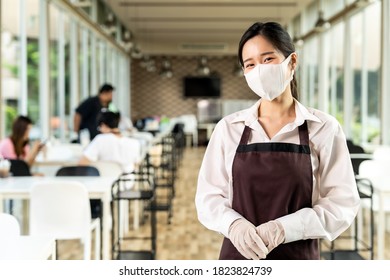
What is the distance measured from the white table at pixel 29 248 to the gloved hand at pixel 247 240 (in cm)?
85

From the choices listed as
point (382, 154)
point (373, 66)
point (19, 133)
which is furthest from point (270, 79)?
point (373, 66)

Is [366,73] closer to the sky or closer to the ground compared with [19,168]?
closer to the sky

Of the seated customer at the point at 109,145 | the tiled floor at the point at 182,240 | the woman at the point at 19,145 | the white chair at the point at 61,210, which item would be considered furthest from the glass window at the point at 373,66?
the white chair at the point at 61,210

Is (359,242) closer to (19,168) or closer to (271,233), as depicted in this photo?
(19,168)

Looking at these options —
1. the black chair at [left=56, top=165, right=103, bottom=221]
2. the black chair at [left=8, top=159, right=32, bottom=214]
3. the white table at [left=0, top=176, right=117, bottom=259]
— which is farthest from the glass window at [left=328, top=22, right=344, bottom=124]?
the white table at [left=0, top=176, right=117, bottom=259]

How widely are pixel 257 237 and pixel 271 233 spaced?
0.03 metres

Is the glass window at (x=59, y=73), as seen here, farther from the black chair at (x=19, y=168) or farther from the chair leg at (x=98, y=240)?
the chair leg at (x=98, y=240)

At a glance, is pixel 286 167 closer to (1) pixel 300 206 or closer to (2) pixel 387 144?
(1) pixel 300 206

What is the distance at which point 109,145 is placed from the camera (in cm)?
487

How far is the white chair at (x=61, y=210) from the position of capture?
3432 mm

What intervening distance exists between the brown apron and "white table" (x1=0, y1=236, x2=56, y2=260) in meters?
0.87

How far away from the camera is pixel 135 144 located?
17.3 ft

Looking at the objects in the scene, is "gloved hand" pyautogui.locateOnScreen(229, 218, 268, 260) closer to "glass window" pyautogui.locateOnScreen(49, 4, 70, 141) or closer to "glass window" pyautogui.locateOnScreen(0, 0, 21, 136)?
"glass window" pyautogui.locateOnScreen(0, 0, 21, 136)

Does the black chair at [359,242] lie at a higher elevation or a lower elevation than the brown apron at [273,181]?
lower
